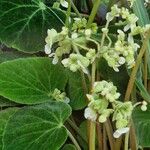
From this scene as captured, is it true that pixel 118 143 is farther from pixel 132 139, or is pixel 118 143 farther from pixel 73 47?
pixel 73 47

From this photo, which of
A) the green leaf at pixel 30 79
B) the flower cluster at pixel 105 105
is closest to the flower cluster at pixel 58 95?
the green leaf at pixel 30 79

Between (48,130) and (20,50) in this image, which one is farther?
(20,50)

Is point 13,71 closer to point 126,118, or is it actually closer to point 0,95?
point 0,95

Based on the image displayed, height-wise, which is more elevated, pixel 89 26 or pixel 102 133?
pixel 89 26

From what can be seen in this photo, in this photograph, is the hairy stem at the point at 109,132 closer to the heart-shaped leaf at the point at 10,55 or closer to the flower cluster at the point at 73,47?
the flower cluster at the point at 73,47

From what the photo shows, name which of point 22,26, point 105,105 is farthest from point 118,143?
point 22,26

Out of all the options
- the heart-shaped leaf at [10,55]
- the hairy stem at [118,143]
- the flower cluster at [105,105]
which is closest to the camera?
the flower cluster at [105,105]

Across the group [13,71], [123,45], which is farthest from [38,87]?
[123,45]
